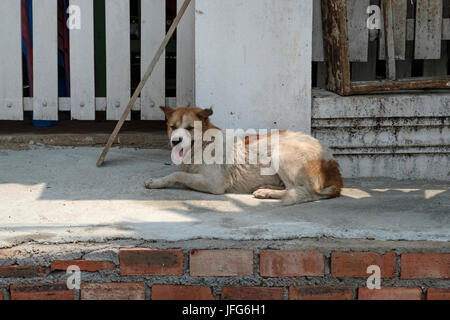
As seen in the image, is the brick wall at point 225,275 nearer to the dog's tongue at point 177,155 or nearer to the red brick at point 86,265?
the red brick at point 86,265

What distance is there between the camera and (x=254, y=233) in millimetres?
3312

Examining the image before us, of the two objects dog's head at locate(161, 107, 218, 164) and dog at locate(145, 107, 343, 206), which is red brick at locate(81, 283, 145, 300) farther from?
dog's head at locate(161, 107, 218, 164)

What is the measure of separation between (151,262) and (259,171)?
1.57 metres

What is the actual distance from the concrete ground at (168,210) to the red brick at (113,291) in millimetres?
234

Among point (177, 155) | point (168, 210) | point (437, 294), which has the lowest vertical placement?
point (437, 294)

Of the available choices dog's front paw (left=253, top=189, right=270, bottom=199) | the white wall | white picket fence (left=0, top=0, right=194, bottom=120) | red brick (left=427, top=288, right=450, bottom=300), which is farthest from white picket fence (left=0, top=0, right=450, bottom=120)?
red brick (left=427, top=288, right=450, bottom=300)

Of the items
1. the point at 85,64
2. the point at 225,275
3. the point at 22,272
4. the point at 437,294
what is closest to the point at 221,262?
the point at 225,275

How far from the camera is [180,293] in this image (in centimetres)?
318

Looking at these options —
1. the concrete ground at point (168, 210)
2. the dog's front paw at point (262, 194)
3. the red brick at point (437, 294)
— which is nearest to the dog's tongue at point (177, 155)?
the concrete ground at point (168, 210)

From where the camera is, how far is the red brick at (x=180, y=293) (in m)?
3.18

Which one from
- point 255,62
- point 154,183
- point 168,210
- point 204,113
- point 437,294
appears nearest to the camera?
point 437,294

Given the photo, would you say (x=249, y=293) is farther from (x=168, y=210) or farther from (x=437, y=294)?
(x=437, y=294)

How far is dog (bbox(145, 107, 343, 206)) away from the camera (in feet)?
14.0
